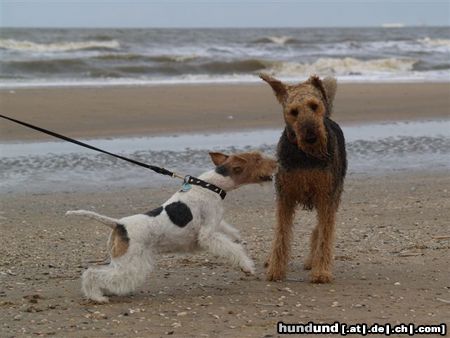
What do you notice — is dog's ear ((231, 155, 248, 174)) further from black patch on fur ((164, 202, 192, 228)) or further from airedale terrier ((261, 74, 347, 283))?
black patch on fur ((164, 202, 192, 228))

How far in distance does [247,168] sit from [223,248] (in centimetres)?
66

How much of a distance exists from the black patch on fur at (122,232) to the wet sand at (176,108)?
8.07 meters

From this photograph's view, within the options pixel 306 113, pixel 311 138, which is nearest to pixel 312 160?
pixel 311 138

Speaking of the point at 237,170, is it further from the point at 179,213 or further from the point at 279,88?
the point at 279,88

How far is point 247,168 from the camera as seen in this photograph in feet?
19.1

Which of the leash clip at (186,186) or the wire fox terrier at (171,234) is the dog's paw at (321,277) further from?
the leash clip at (186,186)

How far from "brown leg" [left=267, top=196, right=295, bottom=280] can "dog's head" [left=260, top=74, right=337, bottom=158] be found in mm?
612

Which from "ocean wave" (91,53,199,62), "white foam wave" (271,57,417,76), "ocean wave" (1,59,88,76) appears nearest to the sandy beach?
"ocean wave" (1,59,88,76)

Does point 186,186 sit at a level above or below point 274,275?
above

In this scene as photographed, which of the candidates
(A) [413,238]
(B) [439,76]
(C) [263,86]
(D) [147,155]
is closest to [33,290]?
(A) [413,238]

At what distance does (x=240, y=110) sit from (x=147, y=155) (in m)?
5.30

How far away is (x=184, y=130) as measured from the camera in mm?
14188

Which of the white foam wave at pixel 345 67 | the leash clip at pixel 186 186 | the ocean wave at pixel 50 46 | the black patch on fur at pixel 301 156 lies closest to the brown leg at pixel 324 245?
the black patch on fur at pixel 301 156

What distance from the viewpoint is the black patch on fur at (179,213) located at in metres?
5.52
